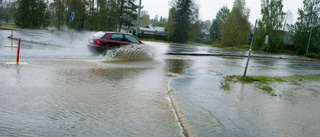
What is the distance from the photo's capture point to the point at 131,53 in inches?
484

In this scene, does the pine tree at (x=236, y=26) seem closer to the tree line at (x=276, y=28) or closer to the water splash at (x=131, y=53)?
the tree line at (x=276, y=28)

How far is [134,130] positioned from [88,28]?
37.9 m

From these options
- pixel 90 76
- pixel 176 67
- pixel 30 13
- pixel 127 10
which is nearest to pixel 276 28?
pixel 127 10

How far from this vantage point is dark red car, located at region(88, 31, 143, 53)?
1177 cm

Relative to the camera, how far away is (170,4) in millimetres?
63969

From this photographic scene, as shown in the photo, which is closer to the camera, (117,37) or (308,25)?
(117,37)

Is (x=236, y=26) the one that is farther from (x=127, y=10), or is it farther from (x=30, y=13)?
(x=30, y=13)

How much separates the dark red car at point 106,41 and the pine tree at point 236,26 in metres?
34.8

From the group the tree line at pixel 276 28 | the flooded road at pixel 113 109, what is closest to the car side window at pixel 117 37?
the flooded road at pixel 113 109

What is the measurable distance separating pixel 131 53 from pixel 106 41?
1.42 meters

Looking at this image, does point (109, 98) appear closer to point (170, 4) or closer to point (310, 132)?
point (310, 132)

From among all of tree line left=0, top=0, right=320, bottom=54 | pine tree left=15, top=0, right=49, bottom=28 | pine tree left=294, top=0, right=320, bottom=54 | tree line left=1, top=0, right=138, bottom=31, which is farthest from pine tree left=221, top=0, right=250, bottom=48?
pine tree left=15, top=0, right=49, bottom=28

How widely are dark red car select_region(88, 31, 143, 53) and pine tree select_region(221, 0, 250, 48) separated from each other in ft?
114

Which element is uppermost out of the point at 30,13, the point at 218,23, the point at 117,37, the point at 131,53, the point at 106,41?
the point at 218,23
